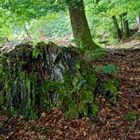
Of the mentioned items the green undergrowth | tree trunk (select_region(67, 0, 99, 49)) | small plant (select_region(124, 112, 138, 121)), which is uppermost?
tree trunk (select_region(67, 0, 99, 49))

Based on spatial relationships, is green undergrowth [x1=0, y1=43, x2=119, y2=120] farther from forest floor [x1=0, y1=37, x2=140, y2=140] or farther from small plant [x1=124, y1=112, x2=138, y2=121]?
small plant [x1=124, y1=112, x2=138, y2=121]

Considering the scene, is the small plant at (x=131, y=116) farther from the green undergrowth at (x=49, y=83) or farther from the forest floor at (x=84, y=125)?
the green undergrowth at (x=49, y=83)

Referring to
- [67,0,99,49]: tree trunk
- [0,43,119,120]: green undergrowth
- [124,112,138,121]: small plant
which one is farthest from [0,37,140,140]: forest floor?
[67,0,99,49]: tree trunk

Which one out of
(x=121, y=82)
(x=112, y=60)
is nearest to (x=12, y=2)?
(x=112, y=60)

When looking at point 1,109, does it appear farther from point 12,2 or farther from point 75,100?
point 12,2

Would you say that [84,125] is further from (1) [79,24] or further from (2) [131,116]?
(1) [79,24]

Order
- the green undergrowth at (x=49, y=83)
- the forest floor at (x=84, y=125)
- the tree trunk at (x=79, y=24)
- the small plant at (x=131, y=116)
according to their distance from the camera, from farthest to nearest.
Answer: the tree trunk at (x=79, y=24), the green undergrowth at (x=49, y=83), the small plant at (x=131, y=116), the forest floor at (x=84, y=125)

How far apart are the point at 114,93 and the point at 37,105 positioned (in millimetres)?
1542

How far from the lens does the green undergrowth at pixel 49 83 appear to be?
598cm

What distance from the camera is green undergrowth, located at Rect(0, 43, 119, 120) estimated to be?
5.98 meters

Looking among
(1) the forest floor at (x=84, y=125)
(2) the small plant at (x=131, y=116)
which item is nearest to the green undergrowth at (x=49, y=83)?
(1) the forest floor at (x=84, y=125)

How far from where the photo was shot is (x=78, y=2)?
1158cm

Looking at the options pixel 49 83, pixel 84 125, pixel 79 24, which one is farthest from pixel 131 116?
pixel 79 24

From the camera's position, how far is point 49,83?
614 cm
